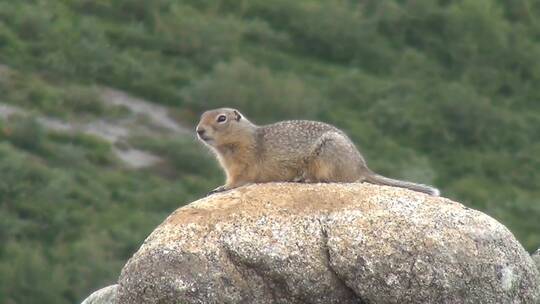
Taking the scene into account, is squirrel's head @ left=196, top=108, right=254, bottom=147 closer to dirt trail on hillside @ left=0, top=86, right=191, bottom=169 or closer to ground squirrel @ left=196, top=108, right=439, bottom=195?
ground squirrel @ left=196, top=108, right=439, bottom=195

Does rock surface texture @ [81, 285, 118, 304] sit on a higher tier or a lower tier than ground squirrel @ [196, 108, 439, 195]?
lower

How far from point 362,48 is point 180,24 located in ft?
20.4

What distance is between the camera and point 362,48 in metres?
57.0

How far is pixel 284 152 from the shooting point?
15.1 m

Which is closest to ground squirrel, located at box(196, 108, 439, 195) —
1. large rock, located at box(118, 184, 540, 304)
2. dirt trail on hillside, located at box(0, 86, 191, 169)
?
large rock, located at box(118, 184, 540, 304)


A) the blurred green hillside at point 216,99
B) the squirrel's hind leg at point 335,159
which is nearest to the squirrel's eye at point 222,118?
the squirrel's hind leg at point 335,159

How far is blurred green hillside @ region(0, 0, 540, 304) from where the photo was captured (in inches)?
1641

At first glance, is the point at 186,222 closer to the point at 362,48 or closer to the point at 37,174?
the point at 37,174

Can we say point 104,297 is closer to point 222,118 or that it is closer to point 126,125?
point 222,118

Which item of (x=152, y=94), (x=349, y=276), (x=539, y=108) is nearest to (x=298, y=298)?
(x=349, y=276)

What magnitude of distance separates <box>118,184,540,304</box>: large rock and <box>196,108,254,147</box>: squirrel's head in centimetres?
224

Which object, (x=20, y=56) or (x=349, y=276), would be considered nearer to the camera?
(x=349, y=276)

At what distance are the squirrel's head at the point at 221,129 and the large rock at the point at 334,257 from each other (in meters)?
2.24

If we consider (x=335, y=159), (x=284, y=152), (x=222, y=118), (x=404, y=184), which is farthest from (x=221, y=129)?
(x=404, y=184)
